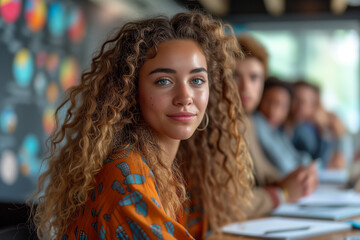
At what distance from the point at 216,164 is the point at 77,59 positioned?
2041 millimetres

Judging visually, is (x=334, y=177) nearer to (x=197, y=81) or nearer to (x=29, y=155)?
(x=29, y=155)

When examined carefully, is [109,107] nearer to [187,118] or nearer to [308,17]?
[187,118]

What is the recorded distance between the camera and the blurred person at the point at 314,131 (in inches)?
177

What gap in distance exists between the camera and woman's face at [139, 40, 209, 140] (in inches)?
44.2

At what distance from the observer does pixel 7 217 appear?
1778mm

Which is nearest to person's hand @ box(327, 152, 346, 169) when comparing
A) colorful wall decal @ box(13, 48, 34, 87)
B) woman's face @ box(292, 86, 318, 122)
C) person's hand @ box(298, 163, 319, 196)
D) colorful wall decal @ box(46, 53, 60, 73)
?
woman's face @ box(292, 86, 318, 122)

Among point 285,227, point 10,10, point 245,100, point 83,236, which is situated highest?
point 10,10

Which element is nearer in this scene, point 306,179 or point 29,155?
point 306,179

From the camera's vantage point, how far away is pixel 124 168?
3.30 ft

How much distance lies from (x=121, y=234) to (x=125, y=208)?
0.05 meters

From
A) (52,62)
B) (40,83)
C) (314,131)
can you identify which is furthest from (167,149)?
(314,131)

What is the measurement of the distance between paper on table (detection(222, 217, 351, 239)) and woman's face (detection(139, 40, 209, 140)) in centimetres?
44

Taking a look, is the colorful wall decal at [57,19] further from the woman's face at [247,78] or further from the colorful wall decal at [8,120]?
the woman's face at [247,78]

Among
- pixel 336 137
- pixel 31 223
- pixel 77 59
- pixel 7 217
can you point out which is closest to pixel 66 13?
pixel 77 59
